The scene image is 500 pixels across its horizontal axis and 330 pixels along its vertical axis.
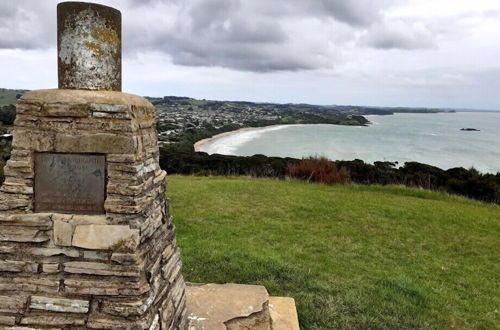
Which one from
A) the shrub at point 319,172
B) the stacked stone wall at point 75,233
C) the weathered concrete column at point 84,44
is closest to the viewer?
the stacked stone wall at point 75,233

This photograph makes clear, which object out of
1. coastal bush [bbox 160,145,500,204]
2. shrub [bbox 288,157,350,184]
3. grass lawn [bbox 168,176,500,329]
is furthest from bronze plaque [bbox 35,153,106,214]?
coastal bush [bbox 160,145,500,204]

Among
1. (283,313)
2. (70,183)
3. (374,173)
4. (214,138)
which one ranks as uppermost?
(70,183)

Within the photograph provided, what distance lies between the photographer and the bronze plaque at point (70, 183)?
283 cm

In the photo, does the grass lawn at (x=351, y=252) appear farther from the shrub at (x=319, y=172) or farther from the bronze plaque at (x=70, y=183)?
the bronze plaque at (x=70, y=183)

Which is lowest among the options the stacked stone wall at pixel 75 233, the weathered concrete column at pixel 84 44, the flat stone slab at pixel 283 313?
the flat stone slab at pixel 283 313

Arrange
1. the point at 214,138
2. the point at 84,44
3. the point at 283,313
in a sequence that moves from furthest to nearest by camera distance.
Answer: the point at 214,138 < the point at 283,313 < the point at 84,44

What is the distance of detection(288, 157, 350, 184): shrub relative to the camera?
15188 mm

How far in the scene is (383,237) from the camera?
27.4 ft

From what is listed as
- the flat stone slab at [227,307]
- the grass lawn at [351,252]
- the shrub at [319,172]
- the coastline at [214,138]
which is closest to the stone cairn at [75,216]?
the flat stone slab at [227,307]

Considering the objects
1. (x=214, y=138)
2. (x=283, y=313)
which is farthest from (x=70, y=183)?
(x=214, y=138)

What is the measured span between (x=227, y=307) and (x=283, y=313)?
686 millimetres

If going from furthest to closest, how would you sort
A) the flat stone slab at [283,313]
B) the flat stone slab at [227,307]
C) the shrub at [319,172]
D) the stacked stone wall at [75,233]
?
the shrub at [319,172] → the flat stone slab at [283,313] → the flat stone slab at [227,307] → the stacked stone wall at [75,233]

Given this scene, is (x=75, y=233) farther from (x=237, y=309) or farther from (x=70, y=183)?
(x=237, y=309)

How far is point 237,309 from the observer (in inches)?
167
